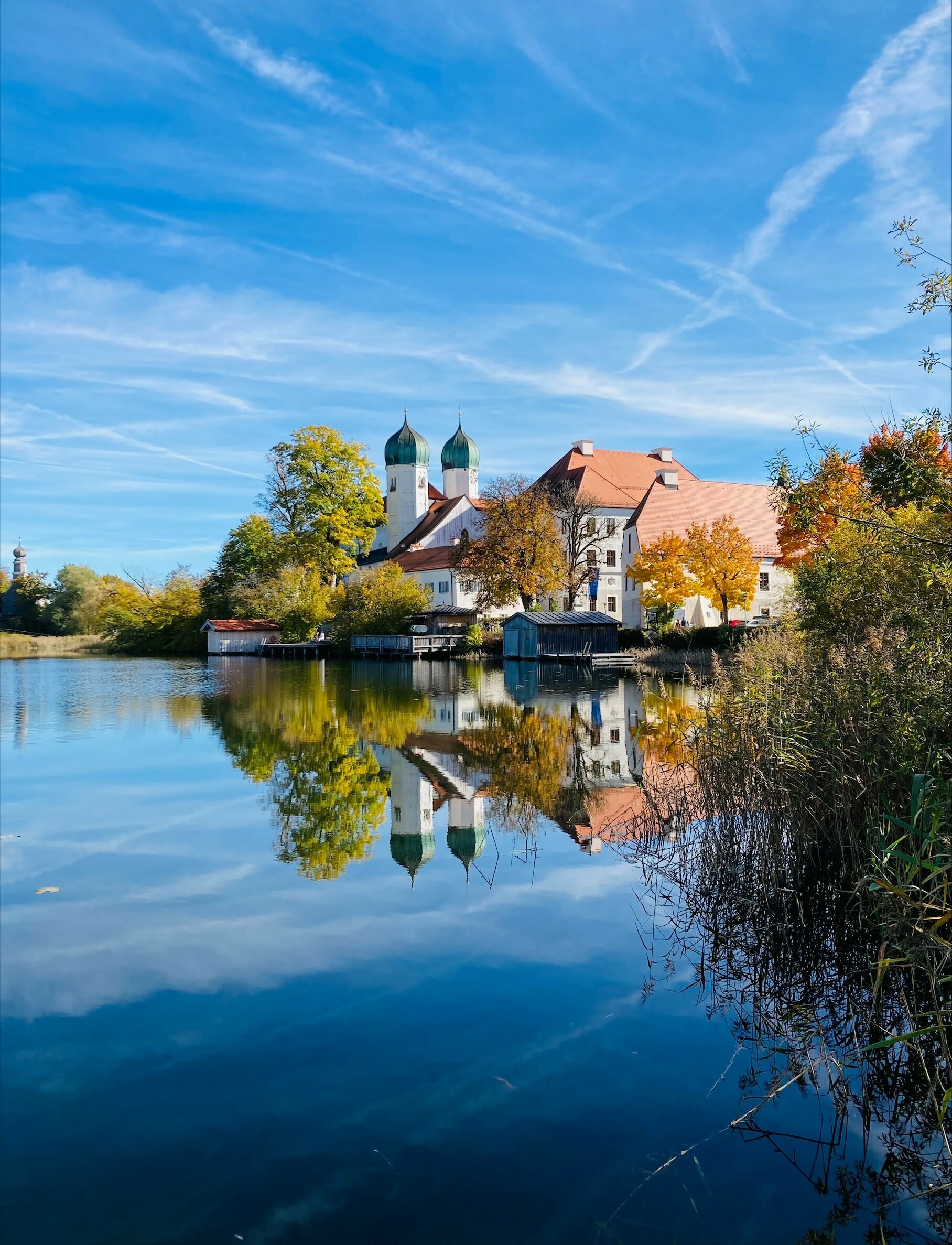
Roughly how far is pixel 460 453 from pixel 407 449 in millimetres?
4781

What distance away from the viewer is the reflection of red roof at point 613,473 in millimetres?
71000

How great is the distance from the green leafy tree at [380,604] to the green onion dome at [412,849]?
4664 centimetres

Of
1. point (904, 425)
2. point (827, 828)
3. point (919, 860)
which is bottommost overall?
point (827, 828)

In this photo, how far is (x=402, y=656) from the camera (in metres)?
56.5

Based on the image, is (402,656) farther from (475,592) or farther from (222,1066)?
(222,1066)

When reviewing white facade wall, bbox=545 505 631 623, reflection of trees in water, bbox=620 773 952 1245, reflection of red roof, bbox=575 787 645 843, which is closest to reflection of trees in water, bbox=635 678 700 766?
reflection of red roof, bbox=575 787 645 843

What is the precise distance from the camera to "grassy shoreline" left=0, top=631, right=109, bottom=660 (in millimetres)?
64938

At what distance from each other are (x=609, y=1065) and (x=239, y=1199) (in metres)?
2.26

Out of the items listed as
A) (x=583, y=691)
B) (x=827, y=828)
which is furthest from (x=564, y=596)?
(x=827, y=828)

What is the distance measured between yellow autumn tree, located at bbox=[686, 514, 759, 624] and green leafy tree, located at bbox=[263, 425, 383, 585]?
2080cm

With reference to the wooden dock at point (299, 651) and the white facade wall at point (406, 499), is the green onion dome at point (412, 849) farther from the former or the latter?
the white facade wall at point (406, 499)

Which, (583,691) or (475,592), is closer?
(583,691)

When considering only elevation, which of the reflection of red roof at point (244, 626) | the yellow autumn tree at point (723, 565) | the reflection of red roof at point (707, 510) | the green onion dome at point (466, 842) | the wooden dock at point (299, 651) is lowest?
the green onion dome at point (466, 842)

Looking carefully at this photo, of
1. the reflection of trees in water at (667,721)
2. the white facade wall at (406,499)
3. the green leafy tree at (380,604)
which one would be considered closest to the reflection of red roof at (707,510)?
the green leafy tree at (380,604)
